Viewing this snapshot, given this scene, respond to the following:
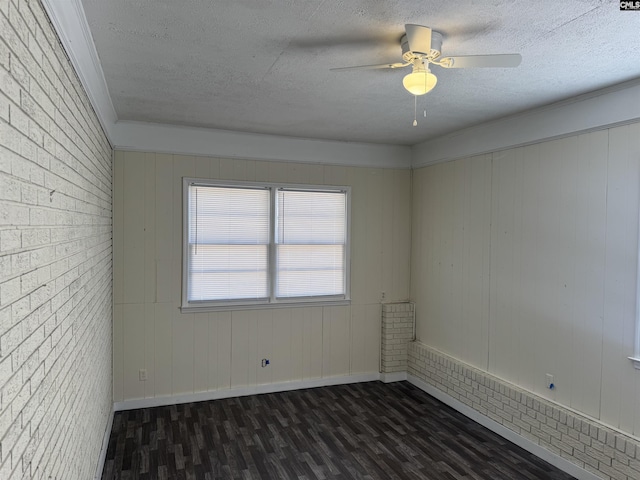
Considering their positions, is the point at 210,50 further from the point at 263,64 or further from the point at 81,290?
the point at 81,290

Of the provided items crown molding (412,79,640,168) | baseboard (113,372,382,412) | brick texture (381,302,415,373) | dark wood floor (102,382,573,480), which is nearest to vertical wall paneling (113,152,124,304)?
baseboard (113,372,382,412)

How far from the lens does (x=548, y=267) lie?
3.64 m

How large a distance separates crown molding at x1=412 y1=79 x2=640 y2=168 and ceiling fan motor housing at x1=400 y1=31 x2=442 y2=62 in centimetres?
160

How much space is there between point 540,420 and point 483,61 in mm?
2900

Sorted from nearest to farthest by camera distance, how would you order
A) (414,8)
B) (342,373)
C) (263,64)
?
(414,8) → (263,64) → (342,373)

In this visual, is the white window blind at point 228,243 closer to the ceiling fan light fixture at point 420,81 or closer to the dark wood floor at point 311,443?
the dark wood floor at point 311,443

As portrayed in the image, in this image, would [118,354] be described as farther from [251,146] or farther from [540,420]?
[540,420]

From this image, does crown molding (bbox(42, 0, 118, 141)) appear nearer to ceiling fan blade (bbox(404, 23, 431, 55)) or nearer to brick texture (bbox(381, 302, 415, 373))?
ceiling fan blade (bbox(404, 23, 431, 55))

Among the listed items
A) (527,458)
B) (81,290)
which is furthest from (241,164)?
(527,458)

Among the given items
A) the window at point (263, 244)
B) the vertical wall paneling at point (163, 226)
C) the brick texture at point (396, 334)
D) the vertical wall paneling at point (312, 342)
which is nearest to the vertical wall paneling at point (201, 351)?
the window at point (263, 244)

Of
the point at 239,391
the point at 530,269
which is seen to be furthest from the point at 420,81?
the point at 239,391

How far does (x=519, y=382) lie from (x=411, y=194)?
2538mm

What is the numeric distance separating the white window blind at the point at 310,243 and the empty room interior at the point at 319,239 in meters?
0.03

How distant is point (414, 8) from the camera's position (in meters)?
2.03
